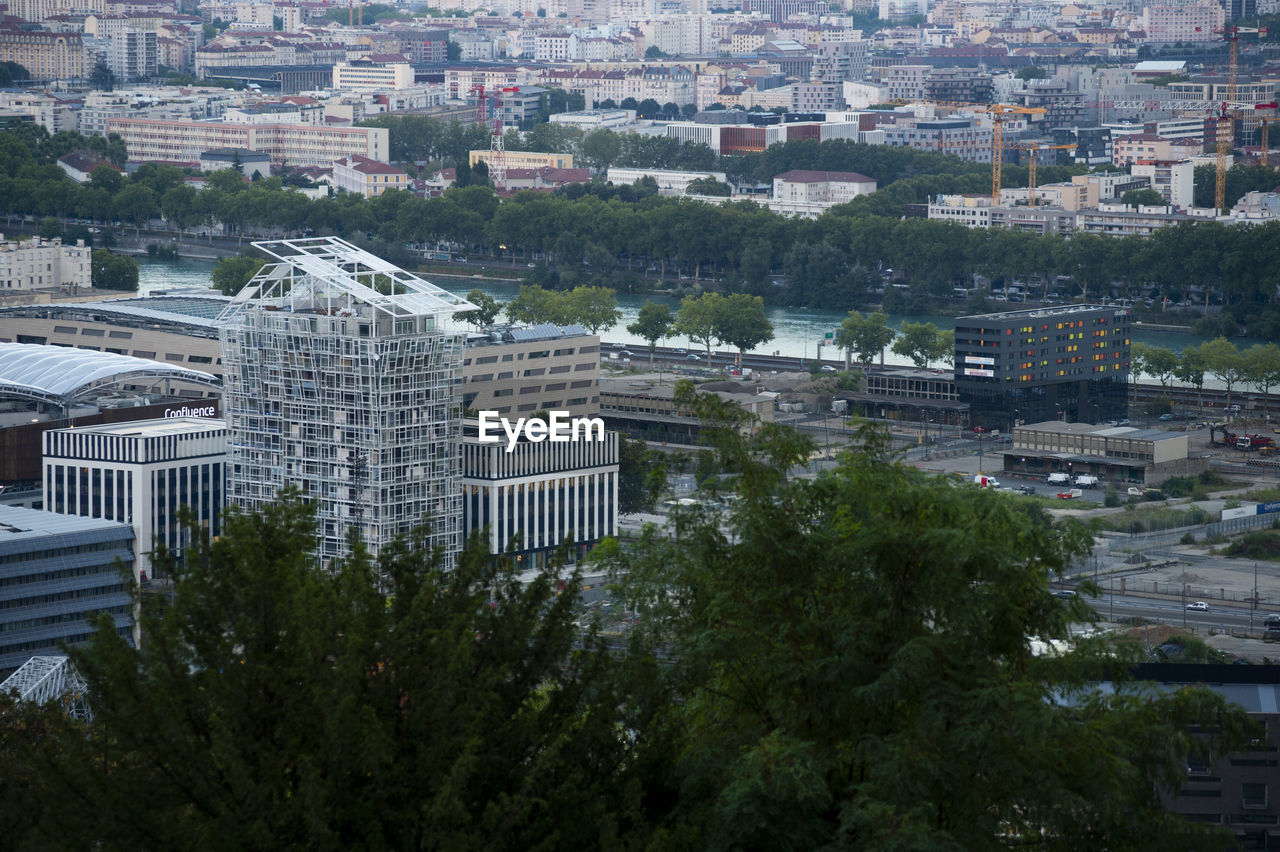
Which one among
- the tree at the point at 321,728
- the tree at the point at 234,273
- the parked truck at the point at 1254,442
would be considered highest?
the tree at the point at 321,728

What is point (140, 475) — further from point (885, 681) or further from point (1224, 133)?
point (1224, 133)

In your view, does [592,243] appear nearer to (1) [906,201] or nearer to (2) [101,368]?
(1) [906,201]

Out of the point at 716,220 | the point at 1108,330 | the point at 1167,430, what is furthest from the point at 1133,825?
the point at 716,220

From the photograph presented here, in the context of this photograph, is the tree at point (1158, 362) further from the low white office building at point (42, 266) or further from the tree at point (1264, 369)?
the low white office building at point (42, 266)

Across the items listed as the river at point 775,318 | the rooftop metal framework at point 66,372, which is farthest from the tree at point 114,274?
the rooftop metal framework at point 66,372

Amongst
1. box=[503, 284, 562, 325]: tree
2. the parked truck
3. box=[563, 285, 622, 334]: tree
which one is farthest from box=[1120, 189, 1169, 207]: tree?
the parked truck

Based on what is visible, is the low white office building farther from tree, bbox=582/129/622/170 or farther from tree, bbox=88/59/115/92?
tree, bbox=88/59/115/92
